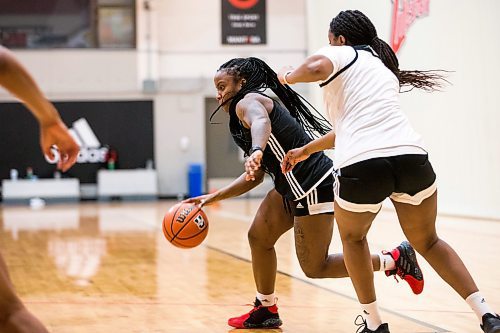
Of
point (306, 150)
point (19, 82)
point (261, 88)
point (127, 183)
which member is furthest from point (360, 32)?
point (127, 183)

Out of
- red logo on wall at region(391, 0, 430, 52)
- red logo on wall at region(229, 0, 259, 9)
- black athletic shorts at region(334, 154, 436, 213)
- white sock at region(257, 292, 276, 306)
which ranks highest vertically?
red logo on wall at region(229, 0, 259, 9)

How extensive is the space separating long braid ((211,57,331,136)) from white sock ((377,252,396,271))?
883mm

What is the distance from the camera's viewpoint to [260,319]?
5.07m

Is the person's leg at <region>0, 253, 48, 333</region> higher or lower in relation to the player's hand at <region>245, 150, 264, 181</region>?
lower

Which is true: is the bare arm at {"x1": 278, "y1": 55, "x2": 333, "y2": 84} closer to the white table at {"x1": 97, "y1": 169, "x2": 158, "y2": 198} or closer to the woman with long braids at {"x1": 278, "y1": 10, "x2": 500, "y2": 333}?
the woman with long braids at {"x1": 278, "y1": 10, "x2": 500, "y2": 333}

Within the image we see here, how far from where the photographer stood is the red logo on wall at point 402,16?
14.7m

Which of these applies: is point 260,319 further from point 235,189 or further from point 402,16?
point 402,16

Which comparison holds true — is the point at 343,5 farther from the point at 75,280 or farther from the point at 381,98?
the point at 381,98

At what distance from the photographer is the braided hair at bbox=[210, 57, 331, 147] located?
4.86m

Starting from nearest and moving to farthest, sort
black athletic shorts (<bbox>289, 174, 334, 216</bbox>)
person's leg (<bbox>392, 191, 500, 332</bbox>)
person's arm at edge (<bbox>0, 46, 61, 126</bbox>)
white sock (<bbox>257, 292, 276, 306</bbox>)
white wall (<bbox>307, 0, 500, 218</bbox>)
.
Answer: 1. person's arm at edge (<bbox>0, 46, 61, 126</bbox>)
2. person's leg (<bbox>392, 191, 500, 332</bbox>)
3. black athletic shorts (<bbox>289, 174, 334, 216</bbox>)
4. white sock (<bbox>257, 292, 276, 306</bbox>)
5. white wall (<bbox>307, 0, 500, 218</bbox>)

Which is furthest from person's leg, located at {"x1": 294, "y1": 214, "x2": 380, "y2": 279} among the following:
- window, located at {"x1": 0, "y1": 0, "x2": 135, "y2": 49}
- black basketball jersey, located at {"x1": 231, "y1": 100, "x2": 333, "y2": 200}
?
window, located at {"x1": 0, "y1": 0, "x2": 135, "y2": 49}

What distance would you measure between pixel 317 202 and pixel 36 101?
2.49m

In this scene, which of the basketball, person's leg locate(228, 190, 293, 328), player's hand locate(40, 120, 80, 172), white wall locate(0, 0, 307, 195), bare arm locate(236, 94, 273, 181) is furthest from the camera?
white wall locate(0, 0, 307, 195)

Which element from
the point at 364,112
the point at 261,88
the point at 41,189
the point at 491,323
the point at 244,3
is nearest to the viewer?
the point at 364,112
